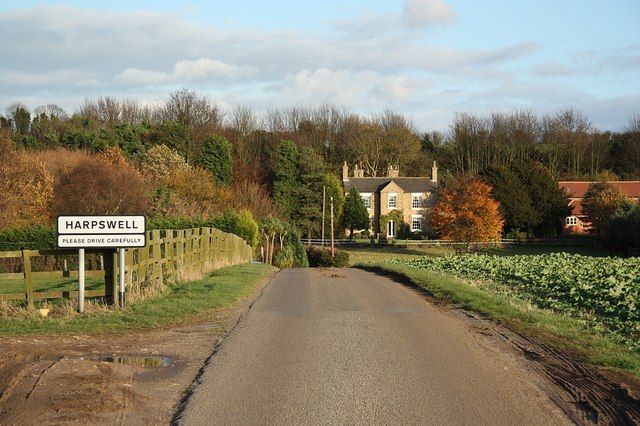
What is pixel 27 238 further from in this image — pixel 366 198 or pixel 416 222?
pixel 416 222

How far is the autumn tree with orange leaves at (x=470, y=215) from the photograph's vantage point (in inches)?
2778

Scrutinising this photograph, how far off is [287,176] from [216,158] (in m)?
9.10

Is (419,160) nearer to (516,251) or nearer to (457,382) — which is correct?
(516,251)

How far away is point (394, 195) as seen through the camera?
282ft

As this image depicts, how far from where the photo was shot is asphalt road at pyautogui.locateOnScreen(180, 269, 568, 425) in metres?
7.29

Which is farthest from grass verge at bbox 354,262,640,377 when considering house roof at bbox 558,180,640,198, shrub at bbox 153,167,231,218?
house roof at bbox 558,180,640,198

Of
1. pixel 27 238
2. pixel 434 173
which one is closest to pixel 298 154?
pixel 434 173

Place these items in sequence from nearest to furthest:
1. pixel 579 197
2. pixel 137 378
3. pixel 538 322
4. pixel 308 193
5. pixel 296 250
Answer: pixel 137 378
pixel 538 322
pixel 296 250
pixel 308 193
pixel 579 197

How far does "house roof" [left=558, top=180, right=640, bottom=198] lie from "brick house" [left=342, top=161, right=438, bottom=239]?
15393 mm

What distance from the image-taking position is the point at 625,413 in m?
7.33

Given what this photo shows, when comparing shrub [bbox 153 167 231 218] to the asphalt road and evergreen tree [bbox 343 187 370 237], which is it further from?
the asphalt road

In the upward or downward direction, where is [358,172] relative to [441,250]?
upward

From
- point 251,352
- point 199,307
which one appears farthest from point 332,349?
point 199,307

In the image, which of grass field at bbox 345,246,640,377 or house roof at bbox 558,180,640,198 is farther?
house roof at bbox 558,180,640,198
